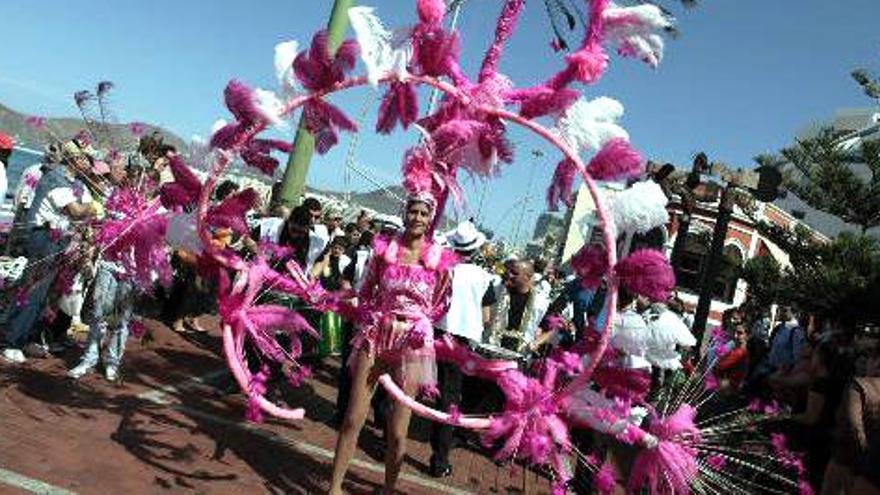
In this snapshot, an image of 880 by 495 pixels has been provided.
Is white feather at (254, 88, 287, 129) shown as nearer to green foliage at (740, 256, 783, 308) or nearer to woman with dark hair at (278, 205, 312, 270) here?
woman with dark hair at (278, 205, 312, 270)

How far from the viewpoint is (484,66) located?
4680 mm

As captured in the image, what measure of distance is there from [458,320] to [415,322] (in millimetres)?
1743

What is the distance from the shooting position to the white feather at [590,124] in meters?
4.31

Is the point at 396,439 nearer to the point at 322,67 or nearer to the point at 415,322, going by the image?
the point at 415,322

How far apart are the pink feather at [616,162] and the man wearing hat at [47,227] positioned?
13.0 ft

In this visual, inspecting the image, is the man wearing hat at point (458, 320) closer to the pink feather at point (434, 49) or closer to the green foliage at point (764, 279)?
the pink feather at point (434, 49)

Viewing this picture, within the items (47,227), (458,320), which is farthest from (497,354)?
(47,227)

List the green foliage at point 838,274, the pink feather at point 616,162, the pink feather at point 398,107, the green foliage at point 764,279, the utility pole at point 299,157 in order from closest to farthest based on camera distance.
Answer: the pink feather at point 616,162 → the pink feather at point 398,107 → the utility pole at point 299,157 → the green foliage at point 838,274 → the green foliage at point 764,279

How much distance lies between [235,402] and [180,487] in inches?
92.7

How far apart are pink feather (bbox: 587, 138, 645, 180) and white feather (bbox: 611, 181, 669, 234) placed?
10cm

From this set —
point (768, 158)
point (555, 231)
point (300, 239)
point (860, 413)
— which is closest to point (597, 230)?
point (860, 413)

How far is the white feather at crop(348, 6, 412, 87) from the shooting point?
Result: 4133mm

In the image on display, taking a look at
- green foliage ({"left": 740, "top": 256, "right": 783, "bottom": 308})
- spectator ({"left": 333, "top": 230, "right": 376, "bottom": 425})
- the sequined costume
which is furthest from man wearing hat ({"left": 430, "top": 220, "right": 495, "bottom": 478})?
green foliage ({"left": 740, "top": 256, "right": 783, "bottom": 308})

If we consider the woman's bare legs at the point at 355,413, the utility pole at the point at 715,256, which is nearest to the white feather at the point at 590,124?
the woman's bare legs at the point at 355,413
